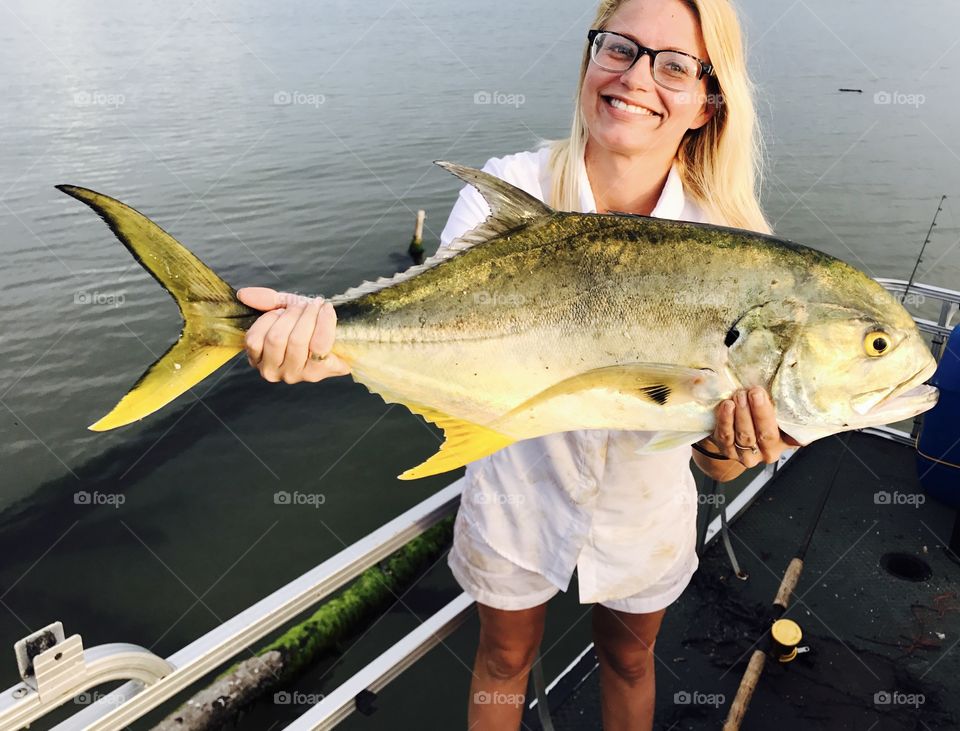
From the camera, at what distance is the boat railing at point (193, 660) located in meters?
2.02

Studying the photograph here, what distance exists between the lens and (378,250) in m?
12.9

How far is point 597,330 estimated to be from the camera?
6.43 feet

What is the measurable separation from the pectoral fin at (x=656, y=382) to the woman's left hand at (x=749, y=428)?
2.2 inches

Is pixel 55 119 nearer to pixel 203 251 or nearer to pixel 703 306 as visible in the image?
pixel 203 251

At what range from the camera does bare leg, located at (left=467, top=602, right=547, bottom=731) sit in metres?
2.48

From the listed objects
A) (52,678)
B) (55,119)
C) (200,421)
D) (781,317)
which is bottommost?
(200,421)

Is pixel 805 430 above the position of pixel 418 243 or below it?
above

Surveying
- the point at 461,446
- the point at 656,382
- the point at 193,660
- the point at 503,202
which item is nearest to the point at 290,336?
the point at 461,446

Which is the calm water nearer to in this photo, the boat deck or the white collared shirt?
the boat deck

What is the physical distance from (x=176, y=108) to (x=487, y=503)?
19469 millimetres

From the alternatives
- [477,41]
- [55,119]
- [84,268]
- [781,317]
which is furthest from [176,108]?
[781,317]

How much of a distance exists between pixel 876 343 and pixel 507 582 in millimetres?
1329

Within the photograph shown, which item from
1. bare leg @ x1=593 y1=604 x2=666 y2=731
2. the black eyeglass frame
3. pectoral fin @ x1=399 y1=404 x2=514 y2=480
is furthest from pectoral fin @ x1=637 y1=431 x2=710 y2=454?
the black eyeglass frame

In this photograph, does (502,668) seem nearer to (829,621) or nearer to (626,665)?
(626,665)
